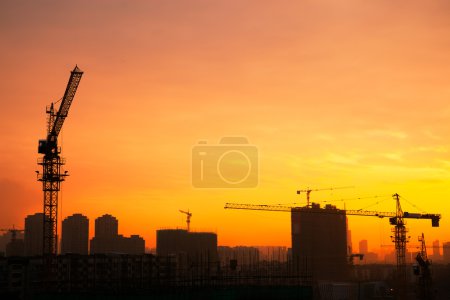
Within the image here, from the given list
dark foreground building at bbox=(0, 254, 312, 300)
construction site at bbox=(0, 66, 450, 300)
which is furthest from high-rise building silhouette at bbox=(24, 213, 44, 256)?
dark foreground building at bbox=(0, 254, 312, 300)

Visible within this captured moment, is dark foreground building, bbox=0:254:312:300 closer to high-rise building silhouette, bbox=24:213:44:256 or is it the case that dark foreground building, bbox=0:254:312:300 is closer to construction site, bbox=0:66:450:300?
construction site, bbox=0:66:450:300

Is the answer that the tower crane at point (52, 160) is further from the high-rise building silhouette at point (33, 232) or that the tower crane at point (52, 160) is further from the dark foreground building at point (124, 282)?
the high-rise building silhouette at point (33, 232)

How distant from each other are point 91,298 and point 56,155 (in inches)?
1451

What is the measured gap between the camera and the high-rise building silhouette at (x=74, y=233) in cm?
19150

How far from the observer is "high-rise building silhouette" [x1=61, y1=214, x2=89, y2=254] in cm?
19150

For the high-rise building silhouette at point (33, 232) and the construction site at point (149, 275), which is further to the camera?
the high-rise building silhouette at point (33, 232)

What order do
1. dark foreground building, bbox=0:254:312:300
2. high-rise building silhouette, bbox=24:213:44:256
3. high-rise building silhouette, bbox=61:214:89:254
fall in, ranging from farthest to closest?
high-rise building silhouette, bbox=61:214:89:254 < high-rise building silhouette, bbox=24:213:44:256 < dark foreground building, bbox=0:254:312:300

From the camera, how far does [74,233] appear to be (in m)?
196

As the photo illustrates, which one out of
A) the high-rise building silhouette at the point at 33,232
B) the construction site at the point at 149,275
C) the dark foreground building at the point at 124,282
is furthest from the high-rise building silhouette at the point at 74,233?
the dark foreground building at the point at 124,282

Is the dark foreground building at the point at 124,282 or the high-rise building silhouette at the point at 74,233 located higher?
the high-rise building silhouette at the point at 74,233

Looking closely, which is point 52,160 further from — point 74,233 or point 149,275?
point 74,233

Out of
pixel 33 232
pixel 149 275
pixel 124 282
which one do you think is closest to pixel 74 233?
pixel 33 232

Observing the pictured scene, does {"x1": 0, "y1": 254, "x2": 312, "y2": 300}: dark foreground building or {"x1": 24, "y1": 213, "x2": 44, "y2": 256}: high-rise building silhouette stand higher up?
{"x1": 24, "y1": 213, "x2": 44, "y2": 256}: high-rise building silhouette

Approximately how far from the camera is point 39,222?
19262 centimetres
